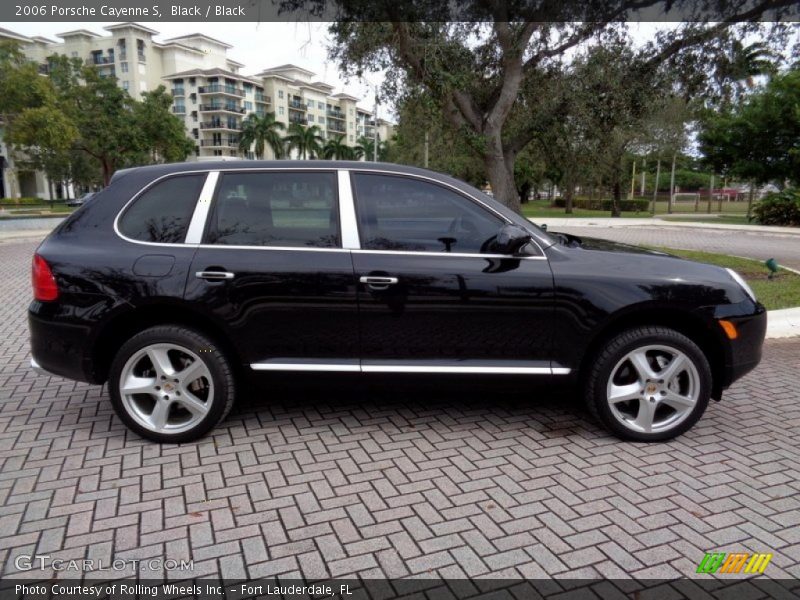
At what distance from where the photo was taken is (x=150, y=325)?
3.74 m

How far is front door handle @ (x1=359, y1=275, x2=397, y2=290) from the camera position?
3561 millimetres

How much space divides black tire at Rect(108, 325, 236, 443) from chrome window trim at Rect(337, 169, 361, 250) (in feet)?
3.55

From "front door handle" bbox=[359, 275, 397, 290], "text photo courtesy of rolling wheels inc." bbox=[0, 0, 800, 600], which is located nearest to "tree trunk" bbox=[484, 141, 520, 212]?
"text photo courtesy of rolling wheels inc." bbox=[0, 0, 800, 600]

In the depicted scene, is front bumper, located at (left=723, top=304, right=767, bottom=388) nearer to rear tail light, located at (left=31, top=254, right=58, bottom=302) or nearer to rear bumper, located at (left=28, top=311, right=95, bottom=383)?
rear bumper, located at (left=28, top=311, right=95, bottom=383)

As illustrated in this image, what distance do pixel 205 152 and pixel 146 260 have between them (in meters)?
88.9

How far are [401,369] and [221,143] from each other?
88.0m

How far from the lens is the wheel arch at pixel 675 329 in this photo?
368 cm

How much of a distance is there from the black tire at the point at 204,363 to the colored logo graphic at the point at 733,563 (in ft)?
9.08

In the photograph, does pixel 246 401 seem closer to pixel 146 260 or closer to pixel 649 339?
pixel 146 260

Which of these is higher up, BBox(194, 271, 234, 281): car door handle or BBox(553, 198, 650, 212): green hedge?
BBox(194, 271, 234, 281): car door handle

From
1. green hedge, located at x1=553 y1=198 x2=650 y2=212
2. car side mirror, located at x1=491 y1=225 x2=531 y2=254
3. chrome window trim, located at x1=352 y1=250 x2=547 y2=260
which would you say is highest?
car side mirror, located at x1=491 y1=225 x2=531 y2=254

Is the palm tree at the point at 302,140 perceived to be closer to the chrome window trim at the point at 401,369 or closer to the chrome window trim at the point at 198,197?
the chrome window trim at the point at 198,197

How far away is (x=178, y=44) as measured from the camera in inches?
3246

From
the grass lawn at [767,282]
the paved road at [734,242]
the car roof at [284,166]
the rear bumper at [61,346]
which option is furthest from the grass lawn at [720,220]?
the rear bumper at [61,346]
